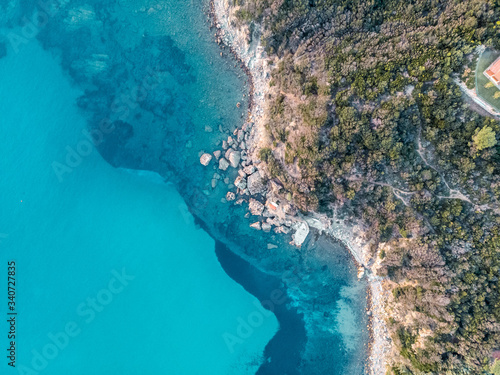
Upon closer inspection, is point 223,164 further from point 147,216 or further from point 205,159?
point 147,216

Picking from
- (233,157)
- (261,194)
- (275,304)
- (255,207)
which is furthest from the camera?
(275,304)

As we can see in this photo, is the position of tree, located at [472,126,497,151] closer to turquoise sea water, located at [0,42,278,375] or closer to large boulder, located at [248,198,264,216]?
large boulder, located at [248,198,264,216]

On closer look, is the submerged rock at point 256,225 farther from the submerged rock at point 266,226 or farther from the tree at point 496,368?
the tree at point 496,368

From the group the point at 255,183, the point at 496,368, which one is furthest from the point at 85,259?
the point at 496,368

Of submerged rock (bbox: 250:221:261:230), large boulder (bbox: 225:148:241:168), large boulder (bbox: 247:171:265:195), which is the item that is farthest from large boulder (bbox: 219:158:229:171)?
submerged rock (bbox: 250:221:261:230)

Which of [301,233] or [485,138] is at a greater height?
[485,138]

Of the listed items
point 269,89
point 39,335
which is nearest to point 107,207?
point 39,335

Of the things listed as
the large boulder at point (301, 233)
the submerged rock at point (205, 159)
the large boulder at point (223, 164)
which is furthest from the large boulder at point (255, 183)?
→ the large boulder at point (301, 233)
